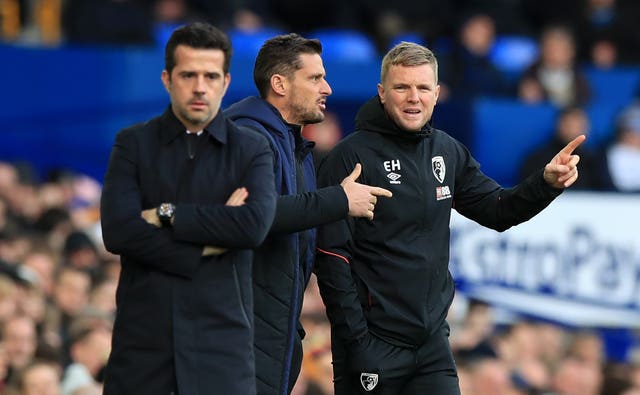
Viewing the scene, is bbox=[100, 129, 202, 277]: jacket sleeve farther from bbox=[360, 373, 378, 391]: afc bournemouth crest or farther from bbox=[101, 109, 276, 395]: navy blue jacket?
bbox=[360, 373, 378, 391]: afc bournemouth crest

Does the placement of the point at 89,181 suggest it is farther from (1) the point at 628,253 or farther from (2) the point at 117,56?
(1) the point at 628,253

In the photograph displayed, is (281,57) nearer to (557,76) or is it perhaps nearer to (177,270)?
(177,270)

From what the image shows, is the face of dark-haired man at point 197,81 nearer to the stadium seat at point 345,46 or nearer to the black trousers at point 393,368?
the black trousers at point 393,368

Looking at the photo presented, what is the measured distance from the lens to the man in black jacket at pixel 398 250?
21.9ft

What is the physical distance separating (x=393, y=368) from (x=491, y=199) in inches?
34.8

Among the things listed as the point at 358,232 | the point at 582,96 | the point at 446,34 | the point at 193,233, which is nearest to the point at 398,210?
the point at 358,232

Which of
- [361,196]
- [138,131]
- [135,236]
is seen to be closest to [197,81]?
[138,131]

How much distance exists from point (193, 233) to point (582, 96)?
9982mm

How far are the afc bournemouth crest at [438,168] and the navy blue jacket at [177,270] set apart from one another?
1.19 meters

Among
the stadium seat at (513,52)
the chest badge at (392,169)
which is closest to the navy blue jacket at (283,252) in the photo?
the chest badge at (392,169)

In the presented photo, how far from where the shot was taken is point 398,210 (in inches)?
265

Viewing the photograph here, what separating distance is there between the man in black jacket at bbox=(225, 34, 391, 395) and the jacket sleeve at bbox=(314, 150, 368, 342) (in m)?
0.07

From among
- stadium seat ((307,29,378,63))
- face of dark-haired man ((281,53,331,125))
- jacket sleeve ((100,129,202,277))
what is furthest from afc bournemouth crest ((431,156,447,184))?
stadium seat ((307,29,378,63))

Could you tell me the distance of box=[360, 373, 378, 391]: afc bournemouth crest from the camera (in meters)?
6.69
